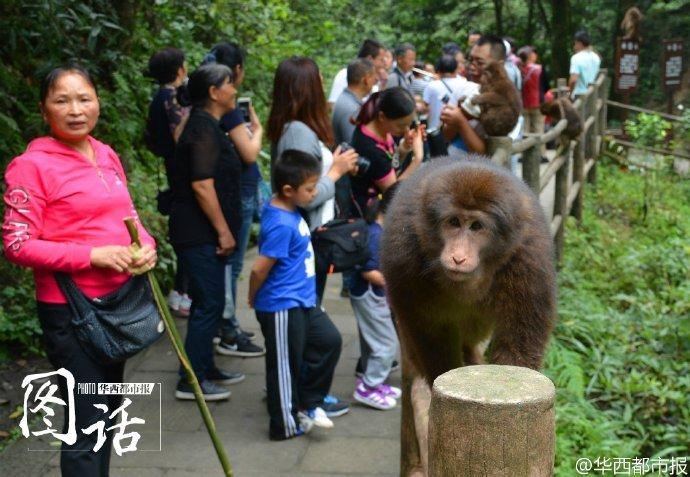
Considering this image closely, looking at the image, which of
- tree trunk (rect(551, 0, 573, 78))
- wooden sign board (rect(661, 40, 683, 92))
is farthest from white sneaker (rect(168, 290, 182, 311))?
tree trunk (rect(551, 0, 573, 78))

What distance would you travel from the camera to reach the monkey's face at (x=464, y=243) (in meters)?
2.75

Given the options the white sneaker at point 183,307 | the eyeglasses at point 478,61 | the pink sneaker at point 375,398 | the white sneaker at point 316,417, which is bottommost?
the pink sneaker at point 375,398

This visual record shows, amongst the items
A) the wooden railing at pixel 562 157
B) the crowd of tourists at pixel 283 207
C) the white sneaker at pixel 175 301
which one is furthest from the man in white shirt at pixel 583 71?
the white sneaker at pixel 175 301

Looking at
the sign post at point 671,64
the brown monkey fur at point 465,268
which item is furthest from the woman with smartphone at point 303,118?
the sign post at point 671,64

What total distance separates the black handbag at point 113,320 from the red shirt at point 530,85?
9.91 metres

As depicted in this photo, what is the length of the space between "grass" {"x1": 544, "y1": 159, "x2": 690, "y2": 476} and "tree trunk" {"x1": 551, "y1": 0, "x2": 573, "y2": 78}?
361 inches

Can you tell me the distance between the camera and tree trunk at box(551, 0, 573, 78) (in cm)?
1866

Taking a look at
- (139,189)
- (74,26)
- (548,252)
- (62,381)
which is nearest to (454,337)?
(548,252)

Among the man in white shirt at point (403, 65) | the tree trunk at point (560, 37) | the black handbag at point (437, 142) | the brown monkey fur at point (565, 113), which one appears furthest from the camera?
the tree trunk at point (560, 37)

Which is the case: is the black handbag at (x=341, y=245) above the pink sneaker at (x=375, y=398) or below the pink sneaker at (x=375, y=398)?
above

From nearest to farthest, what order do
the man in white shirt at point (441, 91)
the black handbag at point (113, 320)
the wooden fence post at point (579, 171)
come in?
the black handbag at point (113, 320) → the man in white shirt at point (441, 91) → the wooden fence post at point (579, 171)

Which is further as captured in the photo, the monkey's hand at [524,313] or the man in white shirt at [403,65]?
the man in white shirt at [403,65]

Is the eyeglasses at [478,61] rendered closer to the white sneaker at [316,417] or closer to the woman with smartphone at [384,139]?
the woman with smartphone at [384,139]

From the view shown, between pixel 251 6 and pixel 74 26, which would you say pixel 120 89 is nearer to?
pixel 74 26
